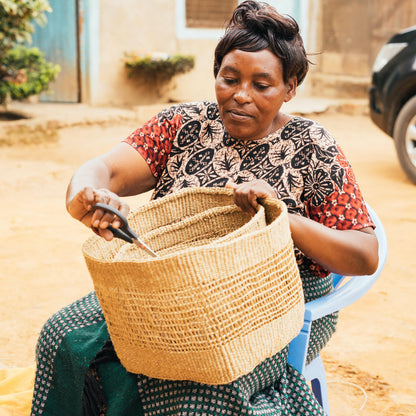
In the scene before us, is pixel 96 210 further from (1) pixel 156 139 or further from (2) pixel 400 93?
(2) pixel 400 93

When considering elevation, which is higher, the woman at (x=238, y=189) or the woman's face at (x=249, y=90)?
the woman's face at (x=249, y=90)

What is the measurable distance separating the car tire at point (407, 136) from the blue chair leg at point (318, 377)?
177 inches

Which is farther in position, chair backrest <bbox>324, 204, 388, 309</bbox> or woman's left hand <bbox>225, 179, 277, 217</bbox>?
chair backrest <bbox>324, 204, 388, 309</bbox>

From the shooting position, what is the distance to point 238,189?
1.61 meters

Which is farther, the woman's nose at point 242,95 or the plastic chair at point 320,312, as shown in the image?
the woman's nose at point 242,95

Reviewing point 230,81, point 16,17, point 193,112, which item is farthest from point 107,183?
point 16,17

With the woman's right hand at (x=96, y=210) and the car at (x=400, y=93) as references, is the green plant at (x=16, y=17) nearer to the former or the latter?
the car at (x=400, y=93)

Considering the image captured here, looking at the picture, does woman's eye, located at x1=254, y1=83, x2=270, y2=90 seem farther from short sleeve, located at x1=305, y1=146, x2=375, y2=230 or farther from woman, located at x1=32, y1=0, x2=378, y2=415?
short sleeve, located at x1=305, y1=146, x2=375, y2=230

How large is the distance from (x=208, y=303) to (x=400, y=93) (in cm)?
528

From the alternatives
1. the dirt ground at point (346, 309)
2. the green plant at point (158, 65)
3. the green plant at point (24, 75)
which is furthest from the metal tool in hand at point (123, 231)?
the green plant at point (158, 65)

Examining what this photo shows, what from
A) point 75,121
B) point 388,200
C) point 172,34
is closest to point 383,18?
point 172,34

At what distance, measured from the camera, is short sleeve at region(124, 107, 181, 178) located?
2.08 meters

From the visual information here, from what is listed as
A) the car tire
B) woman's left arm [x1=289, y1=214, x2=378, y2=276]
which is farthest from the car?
woman's left arm [x1=289, y1=214, x2=378, y2=276]

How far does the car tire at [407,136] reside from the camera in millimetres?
6070
